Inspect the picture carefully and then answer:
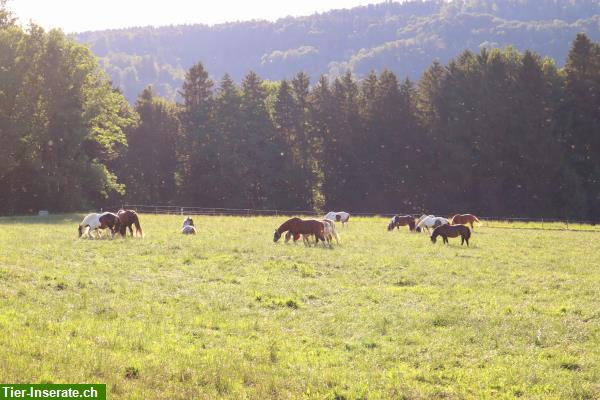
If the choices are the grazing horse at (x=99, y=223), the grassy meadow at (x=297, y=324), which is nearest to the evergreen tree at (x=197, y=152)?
the grazing horse at (x=99, y=223)

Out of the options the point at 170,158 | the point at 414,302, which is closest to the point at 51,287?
the point at 414,302

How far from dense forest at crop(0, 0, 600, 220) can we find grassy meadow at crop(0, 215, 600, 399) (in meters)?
33.7

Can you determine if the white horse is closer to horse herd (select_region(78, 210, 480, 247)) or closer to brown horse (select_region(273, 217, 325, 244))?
horse herd (select_region(78, 210, 480, 247))

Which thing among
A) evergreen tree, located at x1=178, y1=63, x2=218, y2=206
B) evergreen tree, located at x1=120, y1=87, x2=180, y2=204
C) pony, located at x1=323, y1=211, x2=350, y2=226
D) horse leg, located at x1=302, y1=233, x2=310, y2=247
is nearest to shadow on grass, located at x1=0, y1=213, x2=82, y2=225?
horse leg, located at x1=302, y1=233, x2=310, y2=247

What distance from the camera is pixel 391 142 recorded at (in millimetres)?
70938

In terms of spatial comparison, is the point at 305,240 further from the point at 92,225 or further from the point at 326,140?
the point at 326,140

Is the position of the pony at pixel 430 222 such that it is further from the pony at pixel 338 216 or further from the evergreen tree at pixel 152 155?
the evergreen tree at pixel 152 155

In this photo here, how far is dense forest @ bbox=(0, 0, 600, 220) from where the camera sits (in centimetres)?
5362

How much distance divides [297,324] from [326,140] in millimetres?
61464

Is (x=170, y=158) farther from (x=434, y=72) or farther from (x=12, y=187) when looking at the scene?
(x=434, y=72)

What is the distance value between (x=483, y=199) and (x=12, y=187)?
45440mm

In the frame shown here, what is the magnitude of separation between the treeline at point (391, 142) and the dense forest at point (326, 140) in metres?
0.15

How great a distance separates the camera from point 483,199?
65.1 meters

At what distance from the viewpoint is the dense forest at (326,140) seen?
176ft
